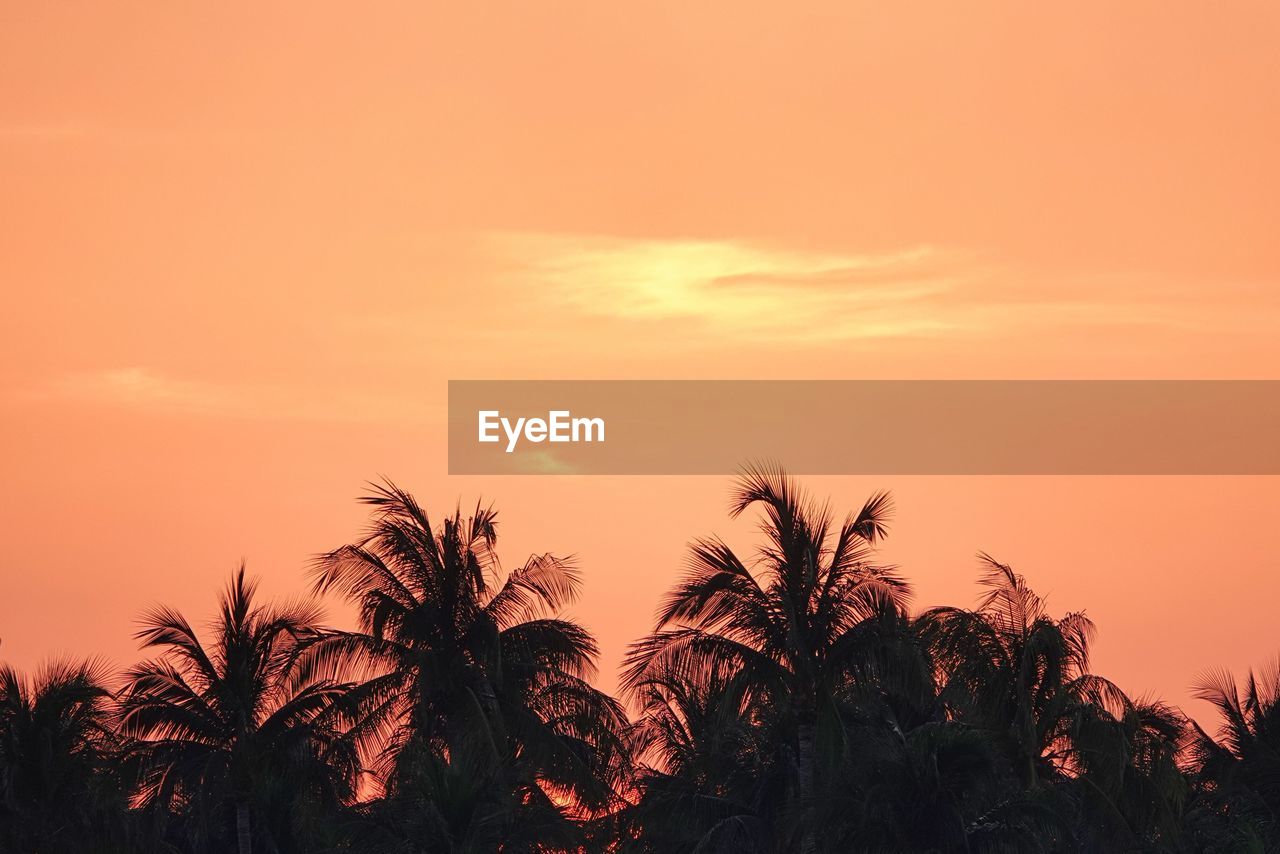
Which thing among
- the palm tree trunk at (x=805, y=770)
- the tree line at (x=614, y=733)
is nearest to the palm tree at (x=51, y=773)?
the tree line at (x=614, y=733)

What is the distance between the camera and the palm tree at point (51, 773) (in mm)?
52781

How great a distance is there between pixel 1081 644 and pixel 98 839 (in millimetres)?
27485

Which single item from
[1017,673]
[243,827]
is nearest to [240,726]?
[243,827]

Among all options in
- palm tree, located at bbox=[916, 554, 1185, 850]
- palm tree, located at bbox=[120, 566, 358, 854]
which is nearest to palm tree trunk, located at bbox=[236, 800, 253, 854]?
palm tree, located at bbox=[120, 566, 358, 854]

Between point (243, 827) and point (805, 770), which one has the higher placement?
point (805, 770)

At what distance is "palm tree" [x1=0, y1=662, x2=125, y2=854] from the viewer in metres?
52.8

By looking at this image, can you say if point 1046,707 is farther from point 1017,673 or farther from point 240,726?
point 240,726

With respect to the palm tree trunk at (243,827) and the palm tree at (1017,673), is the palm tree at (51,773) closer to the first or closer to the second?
the palm tree trunk at (243,827)

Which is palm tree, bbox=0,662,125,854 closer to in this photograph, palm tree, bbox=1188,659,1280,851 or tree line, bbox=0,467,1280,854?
tree line, bbox=0,467,1280,854

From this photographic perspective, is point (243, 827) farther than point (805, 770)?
Yes

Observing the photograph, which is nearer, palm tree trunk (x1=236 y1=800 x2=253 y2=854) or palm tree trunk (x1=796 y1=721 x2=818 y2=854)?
palm tree trunk (x1=796 y1=721 x2=818 y2=854)

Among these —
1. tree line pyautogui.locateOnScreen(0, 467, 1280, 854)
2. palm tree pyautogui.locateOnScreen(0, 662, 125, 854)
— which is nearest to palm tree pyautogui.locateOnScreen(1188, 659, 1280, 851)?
tree line pyautogui.locateOnScreen(0, 467, 1280, 854)

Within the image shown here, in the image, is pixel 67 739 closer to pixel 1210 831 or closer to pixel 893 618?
pixel 893 618

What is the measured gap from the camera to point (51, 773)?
52.8 m
